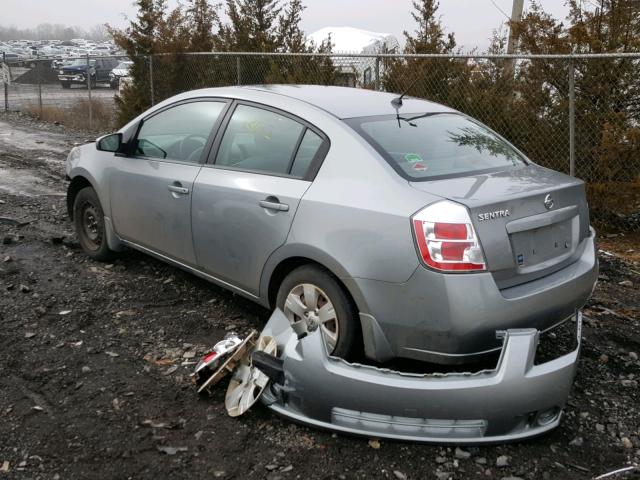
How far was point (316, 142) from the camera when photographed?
3.70 meters

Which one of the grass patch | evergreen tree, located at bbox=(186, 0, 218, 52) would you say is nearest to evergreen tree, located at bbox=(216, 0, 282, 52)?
evergreen tree, located at bbox=(186, 0, 218, 52)

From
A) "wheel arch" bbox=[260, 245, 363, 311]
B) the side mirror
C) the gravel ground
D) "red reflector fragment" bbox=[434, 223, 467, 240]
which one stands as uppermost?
the side mirror

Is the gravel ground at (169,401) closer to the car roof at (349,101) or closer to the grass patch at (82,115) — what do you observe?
the car roof at (349,101)

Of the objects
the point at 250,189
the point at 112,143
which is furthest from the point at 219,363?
the point at 112,143

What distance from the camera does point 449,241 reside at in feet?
9.73

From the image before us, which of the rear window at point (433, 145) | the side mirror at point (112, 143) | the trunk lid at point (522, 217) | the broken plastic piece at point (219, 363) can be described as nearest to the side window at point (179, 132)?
the side mirror at point (112, 143)

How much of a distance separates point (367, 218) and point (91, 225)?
3309 mm

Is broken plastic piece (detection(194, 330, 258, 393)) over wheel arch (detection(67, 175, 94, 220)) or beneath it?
beneath

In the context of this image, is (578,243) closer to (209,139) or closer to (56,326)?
(209,139)

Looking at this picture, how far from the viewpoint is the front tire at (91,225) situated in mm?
5418

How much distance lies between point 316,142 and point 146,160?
171 centimetres

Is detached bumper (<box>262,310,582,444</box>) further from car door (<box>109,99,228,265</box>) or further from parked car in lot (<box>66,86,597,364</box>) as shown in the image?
car door (<box>109,99,228,265</box>)

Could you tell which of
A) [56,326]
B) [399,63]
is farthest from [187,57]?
[56,326]

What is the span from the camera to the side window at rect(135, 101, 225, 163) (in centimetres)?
446
